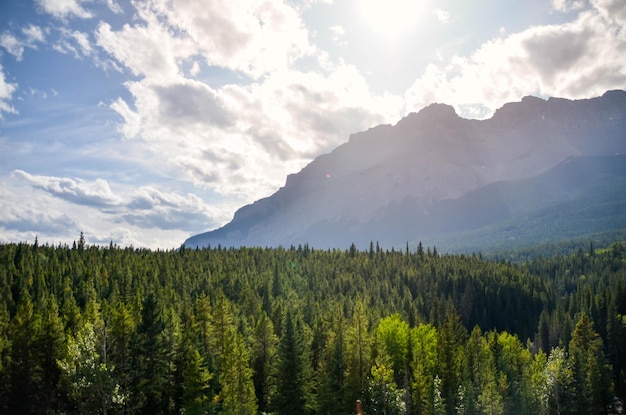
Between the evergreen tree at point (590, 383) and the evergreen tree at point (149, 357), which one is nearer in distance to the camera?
the evergreen tree at point (149, 357)

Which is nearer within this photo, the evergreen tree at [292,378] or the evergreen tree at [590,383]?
the evergreen tree at [292,378]

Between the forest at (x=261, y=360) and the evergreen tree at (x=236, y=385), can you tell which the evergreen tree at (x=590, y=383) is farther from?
the evergreen tree at (x=236, y=385)

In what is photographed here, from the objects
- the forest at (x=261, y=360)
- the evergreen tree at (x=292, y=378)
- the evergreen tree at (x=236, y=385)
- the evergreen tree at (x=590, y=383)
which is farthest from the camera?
the evergreen tree at (x=590, y=383)

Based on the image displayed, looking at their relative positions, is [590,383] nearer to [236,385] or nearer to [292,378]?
[292,378]

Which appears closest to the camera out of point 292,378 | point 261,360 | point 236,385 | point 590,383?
point 236,385

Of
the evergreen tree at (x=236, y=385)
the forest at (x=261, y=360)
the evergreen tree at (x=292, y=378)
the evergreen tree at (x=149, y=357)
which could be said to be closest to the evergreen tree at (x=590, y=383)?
the forest at (x=261, y=360)

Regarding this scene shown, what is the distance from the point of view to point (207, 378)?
195ft

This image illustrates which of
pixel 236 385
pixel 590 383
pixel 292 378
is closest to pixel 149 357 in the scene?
pixel 236 385

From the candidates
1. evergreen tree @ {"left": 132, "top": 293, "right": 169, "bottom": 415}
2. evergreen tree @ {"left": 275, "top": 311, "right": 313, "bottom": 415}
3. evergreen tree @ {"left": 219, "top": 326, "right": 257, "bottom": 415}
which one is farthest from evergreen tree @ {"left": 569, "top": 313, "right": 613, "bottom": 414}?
evergreen tree @ {"left": 132, "top": 293, "right": 169, "bottom": 415}

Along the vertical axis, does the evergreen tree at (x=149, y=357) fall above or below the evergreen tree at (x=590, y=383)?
above

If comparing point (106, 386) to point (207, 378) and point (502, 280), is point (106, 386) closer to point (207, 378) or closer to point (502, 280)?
point (207, 378)

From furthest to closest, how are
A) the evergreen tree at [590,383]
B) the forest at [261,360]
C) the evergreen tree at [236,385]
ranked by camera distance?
the evergreen tree at [590,383] < the forest at [261,360] < the evergreen tree at [236,385]

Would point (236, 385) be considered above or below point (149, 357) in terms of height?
below

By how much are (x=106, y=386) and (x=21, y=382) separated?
1958cm
